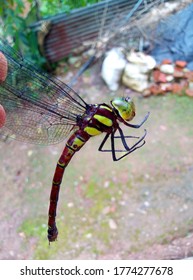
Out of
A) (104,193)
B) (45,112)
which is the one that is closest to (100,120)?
(45,112)

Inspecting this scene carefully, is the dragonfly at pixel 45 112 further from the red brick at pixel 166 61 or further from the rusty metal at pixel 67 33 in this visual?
the rusty metal at pixel 67 33

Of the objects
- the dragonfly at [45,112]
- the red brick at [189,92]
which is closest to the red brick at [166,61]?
the red brick at [189,92]

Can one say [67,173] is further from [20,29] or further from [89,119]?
[89,119]

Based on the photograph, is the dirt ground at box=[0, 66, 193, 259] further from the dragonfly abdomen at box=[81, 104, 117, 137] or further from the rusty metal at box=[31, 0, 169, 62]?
the dragonfly abdomen at box=[81, 104, 117, 137]

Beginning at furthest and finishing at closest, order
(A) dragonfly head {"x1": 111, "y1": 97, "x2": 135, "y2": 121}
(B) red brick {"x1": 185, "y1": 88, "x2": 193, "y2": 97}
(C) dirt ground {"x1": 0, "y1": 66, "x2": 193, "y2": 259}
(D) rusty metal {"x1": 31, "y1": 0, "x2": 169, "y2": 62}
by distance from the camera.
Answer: (D) rusty metal {"x1": 31, "y1": 0, "x2": 169, "y2": 62}, (C) dirt ground {"x1": 0, "y1": 66, "x2": 193, "y2": 259}, (B) red brick {"x1": 185, "y1": 88, "x2": 193, "y2": 97}, (A) dragonfly head {"x1": 111, "y1": 97, "x2": 135, "y2": 121}

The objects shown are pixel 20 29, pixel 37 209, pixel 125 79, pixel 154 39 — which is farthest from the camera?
pixel 20 29

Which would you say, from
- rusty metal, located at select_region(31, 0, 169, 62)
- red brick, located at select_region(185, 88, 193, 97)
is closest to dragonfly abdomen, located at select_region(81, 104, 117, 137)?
red brick, located at select_region(185, 88, 193, 97)

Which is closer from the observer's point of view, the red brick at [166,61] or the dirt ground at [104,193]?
the red brick at [166,61]
